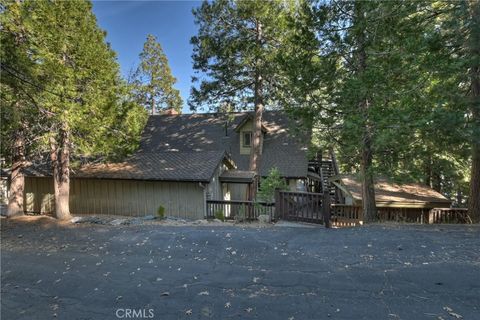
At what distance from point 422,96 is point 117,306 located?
9119 millimetres

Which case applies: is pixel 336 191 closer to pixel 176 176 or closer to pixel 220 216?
pixel 220 216

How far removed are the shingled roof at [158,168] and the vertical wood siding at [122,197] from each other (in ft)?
1.68

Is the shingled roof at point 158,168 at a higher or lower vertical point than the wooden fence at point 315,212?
higher

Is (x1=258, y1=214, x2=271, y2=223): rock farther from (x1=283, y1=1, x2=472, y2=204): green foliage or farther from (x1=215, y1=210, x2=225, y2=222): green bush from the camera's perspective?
(x1=283, y1=1, x2=472, y2=204): green foliage

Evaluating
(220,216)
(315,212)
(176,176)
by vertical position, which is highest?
(176,176)

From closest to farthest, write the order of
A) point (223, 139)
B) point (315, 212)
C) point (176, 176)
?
point (315, 212)
point (176, 176)
point (223, 139)

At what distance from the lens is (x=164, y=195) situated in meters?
15.0

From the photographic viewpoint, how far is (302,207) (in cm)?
995

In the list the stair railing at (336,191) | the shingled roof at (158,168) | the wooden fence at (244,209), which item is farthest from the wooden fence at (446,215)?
the shingled roof at (158,168)

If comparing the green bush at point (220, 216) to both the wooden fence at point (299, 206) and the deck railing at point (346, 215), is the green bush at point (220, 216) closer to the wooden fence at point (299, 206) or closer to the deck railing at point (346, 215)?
the wooden fence at point (299, 206)

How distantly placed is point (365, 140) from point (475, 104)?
2925mm

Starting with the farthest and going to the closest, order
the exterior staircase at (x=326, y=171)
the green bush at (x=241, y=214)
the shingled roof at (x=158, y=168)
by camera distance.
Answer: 1. the exterior staircase at (x=326, y=171)
2. the shingled roof at (x=158, y=168)
3. the green bush at (x=241, y=214)

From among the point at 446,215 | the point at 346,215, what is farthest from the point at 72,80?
the point at 446,215

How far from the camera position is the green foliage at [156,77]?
94.4ft
